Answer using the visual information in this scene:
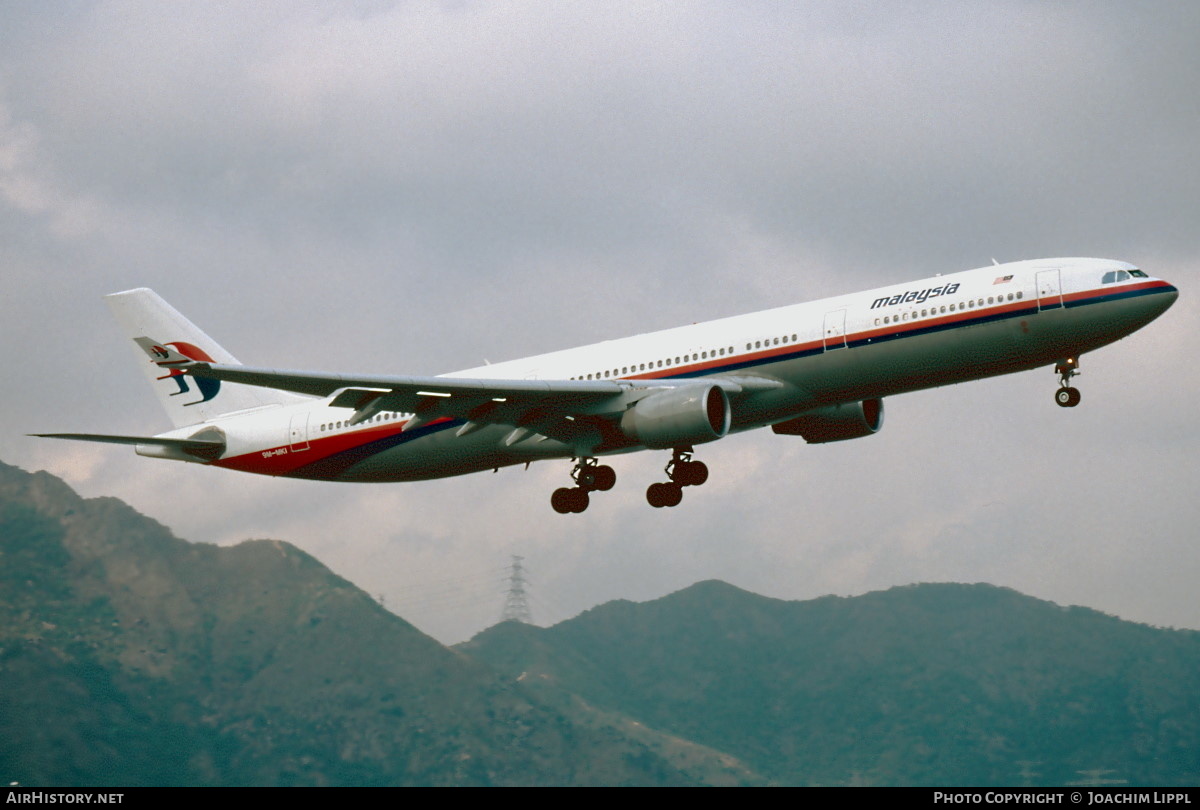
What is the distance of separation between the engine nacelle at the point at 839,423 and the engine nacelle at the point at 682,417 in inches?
283

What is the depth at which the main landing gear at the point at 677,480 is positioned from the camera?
4872cm

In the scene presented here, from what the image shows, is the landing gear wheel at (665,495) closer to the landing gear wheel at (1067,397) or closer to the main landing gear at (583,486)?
the main landing gear at (583,486)

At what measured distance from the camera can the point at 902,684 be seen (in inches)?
7175

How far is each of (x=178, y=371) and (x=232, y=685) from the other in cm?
9400

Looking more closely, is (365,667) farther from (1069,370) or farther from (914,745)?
(1069,370)

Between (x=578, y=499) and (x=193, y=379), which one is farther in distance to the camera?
(x=193, y=379)

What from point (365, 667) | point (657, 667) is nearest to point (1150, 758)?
point (657, 667)

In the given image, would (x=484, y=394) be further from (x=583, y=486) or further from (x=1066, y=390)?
(x=1066, y=390)

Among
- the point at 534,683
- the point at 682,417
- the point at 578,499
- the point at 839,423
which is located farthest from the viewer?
the point at 534,683

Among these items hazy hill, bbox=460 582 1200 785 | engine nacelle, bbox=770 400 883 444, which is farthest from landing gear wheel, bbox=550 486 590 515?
hazy hill, bbox=460 582 1200 785

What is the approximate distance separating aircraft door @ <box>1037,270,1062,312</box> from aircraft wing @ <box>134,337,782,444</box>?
8264 millimetres

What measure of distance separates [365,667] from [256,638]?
18.1 metres

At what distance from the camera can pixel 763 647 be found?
186125 mm

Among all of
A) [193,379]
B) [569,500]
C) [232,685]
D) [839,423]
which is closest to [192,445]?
[193,379]
